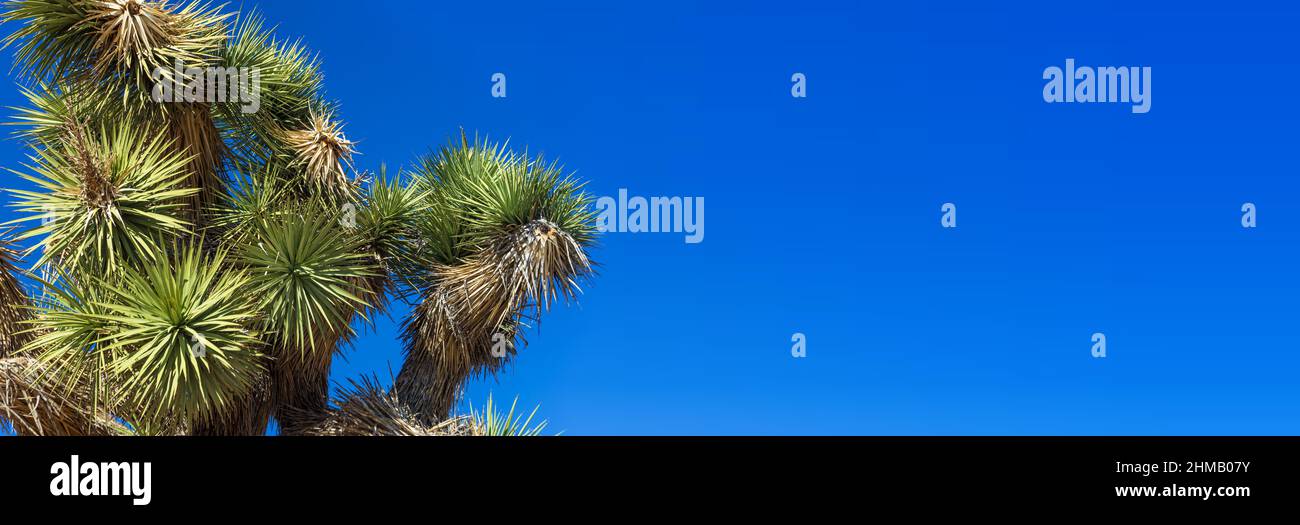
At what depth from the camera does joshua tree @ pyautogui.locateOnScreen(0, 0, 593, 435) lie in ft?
27.4

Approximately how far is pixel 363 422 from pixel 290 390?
3.09ft

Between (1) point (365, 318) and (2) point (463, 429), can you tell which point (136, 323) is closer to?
(1) point (365, 318)

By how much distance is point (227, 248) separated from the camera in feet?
31.6

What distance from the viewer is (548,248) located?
9.68 m

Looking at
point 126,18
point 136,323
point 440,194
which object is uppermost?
point 126,18

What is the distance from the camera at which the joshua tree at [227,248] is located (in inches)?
329

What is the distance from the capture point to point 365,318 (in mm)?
9656

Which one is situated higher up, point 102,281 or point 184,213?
point 184,213

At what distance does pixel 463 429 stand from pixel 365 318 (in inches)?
59.1

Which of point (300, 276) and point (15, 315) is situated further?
point (15, 315)

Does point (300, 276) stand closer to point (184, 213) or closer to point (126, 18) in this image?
point (184, 213)
